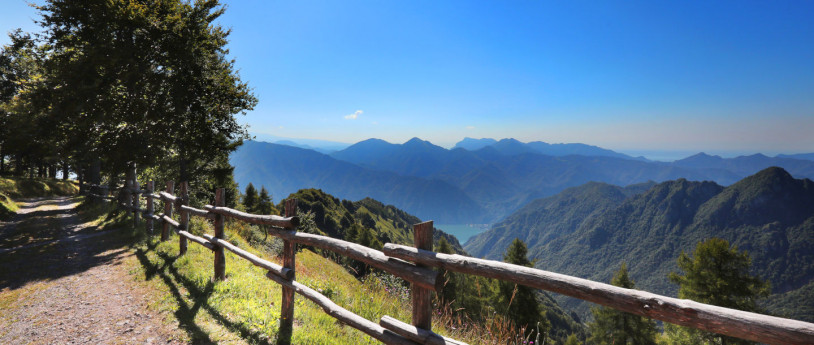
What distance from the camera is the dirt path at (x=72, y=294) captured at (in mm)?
5320

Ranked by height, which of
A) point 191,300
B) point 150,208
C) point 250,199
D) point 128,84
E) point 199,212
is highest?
point 128,84

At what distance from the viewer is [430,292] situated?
386 cm

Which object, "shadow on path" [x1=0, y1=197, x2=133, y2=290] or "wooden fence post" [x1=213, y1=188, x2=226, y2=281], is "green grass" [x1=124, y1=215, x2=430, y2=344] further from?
"shadow on path" [x1=0, y1=197, x2=133, y2=290]

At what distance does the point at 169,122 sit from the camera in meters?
16.3

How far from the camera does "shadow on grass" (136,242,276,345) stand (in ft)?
17.0

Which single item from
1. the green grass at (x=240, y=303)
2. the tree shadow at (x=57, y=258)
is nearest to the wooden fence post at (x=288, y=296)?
the green grass at (x=240, y=303)

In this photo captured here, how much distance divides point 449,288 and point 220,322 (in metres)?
30.9

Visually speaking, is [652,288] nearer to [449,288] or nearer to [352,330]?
[449,288]

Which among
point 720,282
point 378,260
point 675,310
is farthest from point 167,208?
point 720,282

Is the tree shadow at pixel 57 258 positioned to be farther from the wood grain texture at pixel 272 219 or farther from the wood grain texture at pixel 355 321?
the wood grain texture at pixel 355 321

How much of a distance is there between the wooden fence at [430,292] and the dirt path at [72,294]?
1871 mm

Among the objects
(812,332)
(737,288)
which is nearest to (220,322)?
(812,332)

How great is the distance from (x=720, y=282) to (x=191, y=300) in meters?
35.8

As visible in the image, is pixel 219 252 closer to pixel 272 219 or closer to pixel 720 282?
pixel 272 219
